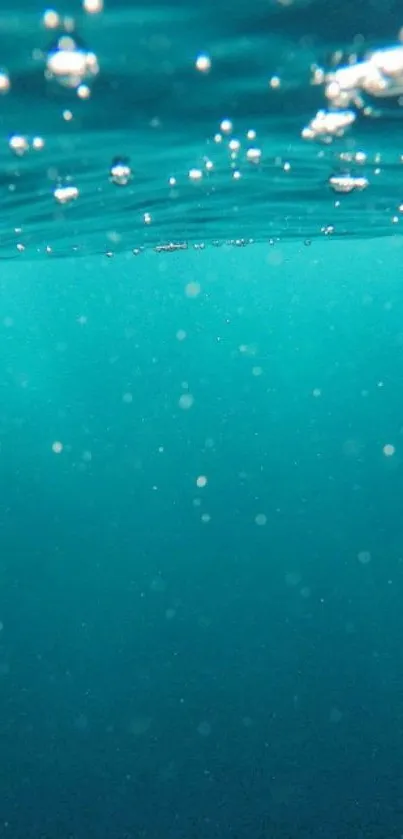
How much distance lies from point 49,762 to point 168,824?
4.88m

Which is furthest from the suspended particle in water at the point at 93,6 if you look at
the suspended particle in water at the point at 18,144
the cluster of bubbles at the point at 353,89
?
the suspended particle in water at the point at 18,144

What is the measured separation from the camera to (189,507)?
289ft

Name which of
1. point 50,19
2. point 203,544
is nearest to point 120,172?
point 50,19

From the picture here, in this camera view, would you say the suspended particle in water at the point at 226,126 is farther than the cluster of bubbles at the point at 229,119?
Yes

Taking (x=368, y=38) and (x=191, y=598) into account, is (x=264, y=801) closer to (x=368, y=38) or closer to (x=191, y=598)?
(x=368, y=38)

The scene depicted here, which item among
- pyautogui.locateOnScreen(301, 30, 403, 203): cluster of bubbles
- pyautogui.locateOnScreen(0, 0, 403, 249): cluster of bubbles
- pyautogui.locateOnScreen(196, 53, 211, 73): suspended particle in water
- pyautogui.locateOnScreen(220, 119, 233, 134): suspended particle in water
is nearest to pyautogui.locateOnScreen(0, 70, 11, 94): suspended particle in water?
pyautogui.locateOnScreen(0, 0, 403, 249): cluster of bubbles

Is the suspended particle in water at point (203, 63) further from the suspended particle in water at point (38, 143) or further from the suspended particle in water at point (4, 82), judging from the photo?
the suspended particle in water at point (38, 143)

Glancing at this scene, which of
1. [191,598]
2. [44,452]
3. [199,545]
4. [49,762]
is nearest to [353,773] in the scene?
[49,762]

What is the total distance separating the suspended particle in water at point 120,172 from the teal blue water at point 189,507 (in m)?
0.10

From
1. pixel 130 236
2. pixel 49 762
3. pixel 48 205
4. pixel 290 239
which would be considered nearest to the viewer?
pixel 48 205

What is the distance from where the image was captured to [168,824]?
2161 cm

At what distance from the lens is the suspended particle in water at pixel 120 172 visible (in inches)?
453

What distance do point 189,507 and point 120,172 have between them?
77.3 m

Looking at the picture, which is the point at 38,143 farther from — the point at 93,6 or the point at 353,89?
the point at 353,89
